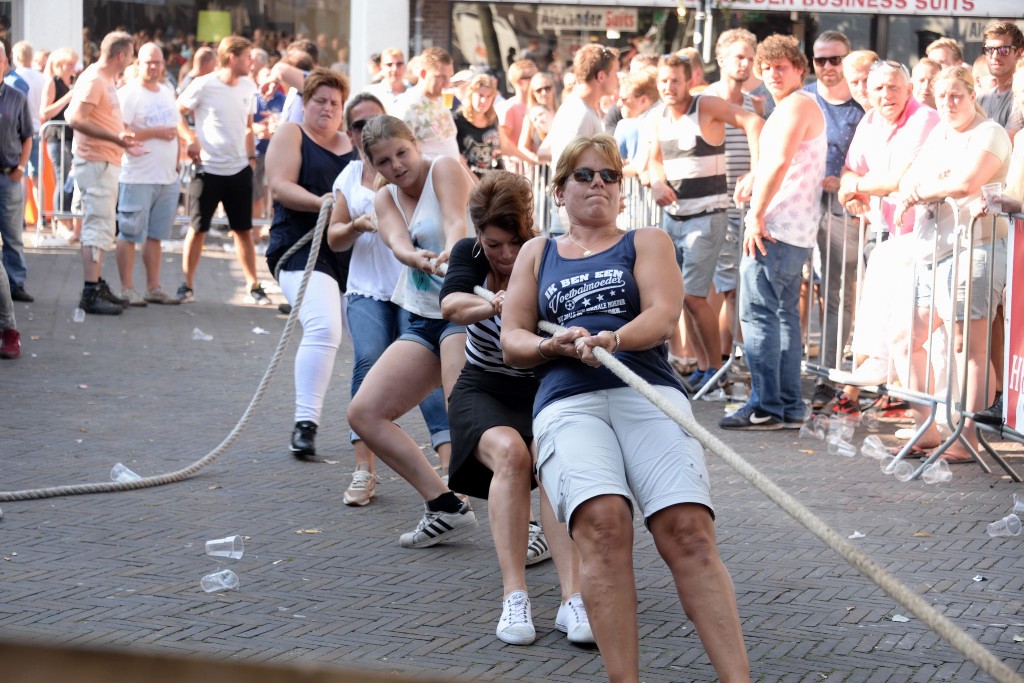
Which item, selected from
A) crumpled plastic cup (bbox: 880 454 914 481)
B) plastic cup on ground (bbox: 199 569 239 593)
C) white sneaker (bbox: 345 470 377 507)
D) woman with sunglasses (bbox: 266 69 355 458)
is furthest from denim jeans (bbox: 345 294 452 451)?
crumpled plastic cup (bbox: 880 454 914 481)

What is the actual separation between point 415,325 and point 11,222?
679 centimetres

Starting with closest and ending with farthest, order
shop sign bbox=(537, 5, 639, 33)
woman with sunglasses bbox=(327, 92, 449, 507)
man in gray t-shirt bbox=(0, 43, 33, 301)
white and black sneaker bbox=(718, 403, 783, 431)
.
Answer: woman with sunglasses bbox=(327, 92, 449, 507), white and black sneaker bbox=(718, 403, 783, 431), man in gray t-shirt bbox=(0, 43, 33, 301), shop sign bbox=(537, 5, 639, 33)

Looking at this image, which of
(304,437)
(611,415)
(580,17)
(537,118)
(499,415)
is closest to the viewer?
(611,415)

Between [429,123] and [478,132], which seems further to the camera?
[478,132]

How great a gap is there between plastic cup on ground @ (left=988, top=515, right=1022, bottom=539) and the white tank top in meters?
2.38

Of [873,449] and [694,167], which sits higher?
[694,167]

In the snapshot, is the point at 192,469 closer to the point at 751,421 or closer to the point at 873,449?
the point at 751,421

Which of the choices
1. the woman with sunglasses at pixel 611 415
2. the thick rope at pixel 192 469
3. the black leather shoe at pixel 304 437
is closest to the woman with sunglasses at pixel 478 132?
the thick rope at pixel 192 469

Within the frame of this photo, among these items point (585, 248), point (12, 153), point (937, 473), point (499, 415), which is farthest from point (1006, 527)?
point (12, 153)

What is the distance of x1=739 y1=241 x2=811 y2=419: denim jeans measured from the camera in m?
7.36

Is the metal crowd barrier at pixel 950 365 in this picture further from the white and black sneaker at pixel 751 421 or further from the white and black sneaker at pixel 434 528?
the white and black sneaker at pixel 434 528

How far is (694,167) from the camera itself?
818 centimetres

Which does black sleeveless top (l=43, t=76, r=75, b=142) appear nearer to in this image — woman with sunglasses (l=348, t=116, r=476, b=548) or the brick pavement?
the brick pavement

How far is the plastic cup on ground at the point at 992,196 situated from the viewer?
5836mm
